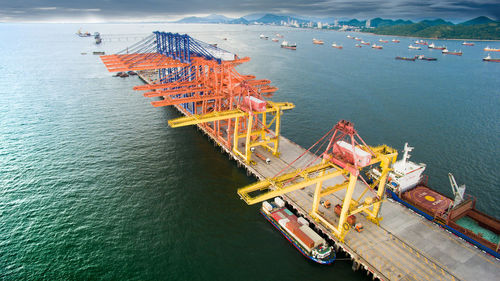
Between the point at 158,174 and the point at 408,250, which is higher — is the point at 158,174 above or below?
below

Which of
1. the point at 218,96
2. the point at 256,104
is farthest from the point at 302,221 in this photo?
the point at 218,96

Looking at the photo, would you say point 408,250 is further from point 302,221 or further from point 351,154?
point 351,154

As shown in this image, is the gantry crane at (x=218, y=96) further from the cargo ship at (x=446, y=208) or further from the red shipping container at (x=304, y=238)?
the cargo ship at (x=446, y=208)

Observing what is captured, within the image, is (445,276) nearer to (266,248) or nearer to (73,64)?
(266,248)

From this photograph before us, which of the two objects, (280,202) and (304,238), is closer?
(304,238)

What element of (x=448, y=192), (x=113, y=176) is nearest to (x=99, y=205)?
(x=113, y=176)

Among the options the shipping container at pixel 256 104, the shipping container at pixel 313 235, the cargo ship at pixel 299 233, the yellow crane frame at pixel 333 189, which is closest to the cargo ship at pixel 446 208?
the yellow crane frame at pixel 333 189
